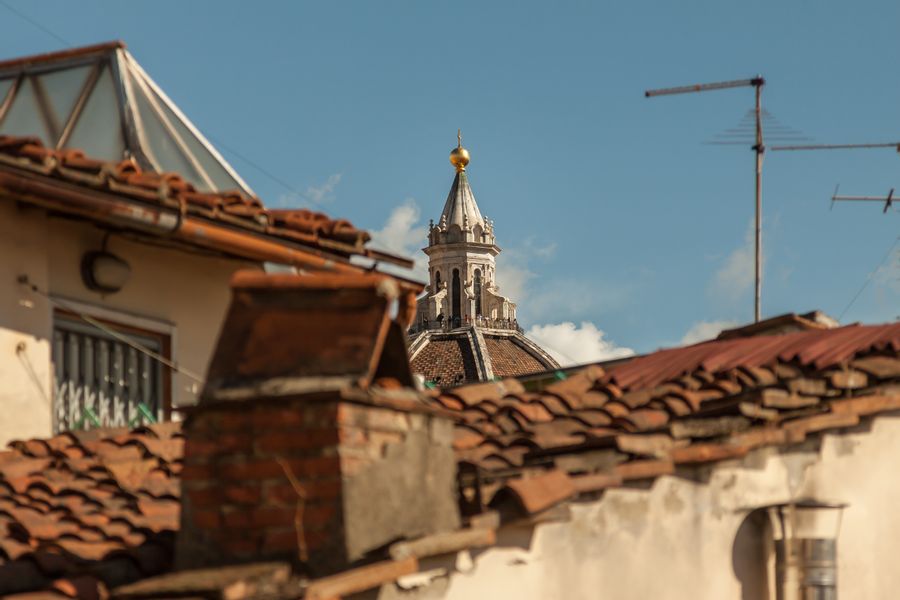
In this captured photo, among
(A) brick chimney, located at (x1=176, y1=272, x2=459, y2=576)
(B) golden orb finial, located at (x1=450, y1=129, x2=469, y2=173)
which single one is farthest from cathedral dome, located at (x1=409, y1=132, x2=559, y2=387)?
(A) brick chimney, located at (x1=176, y1=272, x2=459, y2=576)

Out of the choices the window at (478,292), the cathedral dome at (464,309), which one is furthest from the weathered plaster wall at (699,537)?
the window at (478,292)

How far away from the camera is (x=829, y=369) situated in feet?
29.9

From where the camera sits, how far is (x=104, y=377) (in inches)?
430

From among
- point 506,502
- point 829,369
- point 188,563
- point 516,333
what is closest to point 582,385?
point 829,369

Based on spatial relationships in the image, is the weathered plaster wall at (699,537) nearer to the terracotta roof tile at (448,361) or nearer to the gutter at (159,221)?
the gutter at (159,221)

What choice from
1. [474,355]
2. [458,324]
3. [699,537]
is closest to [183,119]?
[699,537]

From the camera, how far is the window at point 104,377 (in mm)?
10602

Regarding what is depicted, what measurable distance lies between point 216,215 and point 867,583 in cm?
441

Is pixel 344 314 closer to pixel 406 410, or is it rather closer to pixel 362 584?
pixel 406 410

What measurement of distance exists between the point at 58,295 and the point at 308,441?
4637mm

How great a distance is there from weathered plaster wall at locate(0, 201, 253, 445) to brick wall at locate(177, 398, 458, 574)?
393cm

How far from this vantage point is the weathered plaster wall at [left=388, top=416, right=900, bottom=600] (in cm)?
710

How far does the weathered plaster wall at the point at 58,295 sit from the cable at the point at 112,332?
0.04m

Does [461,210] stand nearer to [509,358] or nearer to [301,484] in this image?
[509,358]
